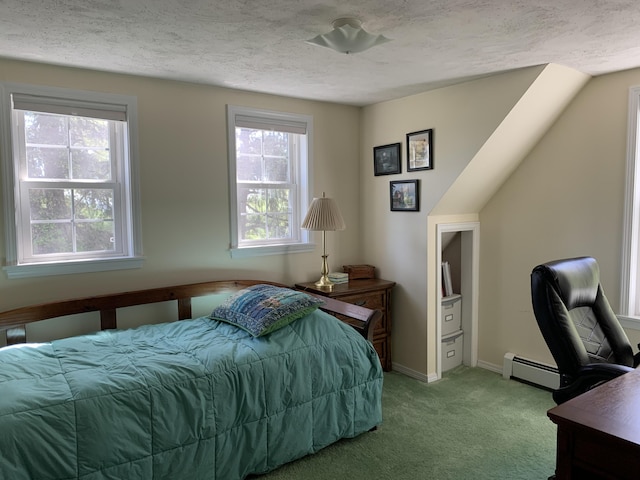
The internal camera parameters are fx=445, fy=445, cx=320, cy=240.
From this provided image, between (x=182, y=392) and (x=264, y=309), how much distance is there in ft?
2.30

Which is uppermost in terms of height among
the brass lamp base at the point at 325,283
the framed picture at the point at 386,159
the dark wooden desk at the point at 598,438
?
the framed picture at the point at 386,159

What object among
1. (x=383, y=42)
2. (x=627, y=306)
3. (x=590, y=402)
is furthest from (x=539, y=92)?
(x=590, y=402)

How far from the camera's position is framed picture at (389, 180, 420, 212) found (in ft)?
11.6

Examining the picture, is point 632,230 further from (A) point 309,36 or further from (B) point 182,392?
(B) point 182,392

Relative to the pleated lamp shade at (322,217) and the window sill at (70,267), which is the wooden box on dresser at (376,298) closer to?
the pleated lamp shade at (322,217)

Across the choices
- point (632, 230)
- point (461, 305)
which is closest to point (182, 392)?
point (461, 305)

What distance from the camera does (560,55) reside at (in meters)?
2.59

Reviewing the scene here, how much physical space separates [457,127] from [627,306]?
1.68m

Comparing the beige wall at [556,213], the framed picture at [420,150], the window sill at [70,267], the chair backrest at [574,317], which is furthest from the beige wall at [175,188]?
the chair backrest at [574,317]

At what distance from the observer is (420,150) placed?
3.51 metres

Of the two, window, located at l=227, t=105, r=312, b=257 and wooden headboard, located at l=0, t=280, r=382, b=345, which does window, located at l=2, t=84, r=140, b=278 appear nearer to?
wooden headboard, located at l=0, t=280, r=382, b=345

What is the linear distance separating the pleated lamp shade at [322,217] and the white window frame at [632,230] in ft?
6.40

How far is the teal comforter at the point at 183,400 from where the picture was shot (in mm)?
1772

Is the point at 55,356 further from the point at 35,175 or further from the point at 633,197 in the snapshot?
the point at 633,197
